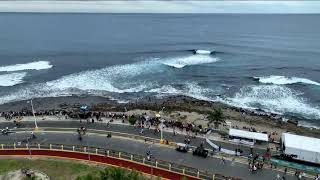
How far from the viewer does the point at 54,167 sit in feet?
128

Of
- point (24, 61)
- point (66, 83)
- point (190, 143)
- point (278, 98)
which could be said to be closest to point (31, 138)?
point (190, 143)

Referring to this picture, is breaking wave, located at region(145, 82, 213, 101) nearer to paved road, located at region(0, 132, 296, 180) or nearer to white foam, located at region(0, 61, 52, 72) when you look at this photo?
paved road, located at region(0, 132, 296, 180)

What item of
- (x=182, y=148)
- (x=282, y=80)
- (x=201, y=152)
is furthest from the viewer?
(x=282, y=80)

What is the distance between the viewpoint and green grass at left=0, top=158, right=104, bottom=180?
123ft

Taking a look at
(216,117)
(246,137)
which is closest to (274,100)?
(216,117)

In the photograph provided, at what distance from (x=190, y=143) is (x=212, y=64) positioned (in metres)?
61.4

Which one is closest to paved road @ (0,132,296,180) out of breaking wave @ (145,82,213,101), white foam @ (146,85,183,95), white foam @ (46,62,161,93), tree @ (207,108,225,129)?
tree @ (207,108,225,129)

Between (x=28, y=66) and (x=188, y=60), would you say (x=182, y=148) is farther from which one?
(x=28, y=66)

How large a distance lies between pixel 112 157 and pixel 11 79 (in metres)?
→ 58.6

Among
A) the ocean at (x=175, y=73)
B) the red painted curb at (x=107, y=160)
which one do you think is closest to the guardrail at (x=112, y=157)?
the red painted curb at (x=107, y=160)

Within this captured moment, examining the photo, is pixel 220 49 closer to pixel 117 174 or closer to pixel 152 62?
pixel 152 62

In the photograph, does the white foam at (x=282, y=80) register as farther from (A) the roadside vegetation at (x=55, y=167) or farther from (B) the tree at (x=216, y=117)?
(A) the roadside vegetation at (x=55, y=167)

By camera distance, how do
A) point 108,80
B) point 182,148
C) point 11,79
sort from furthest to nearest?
point 11,79 → point 108,80 → point 182,148

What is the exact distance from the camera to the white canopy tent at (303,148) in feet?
131
